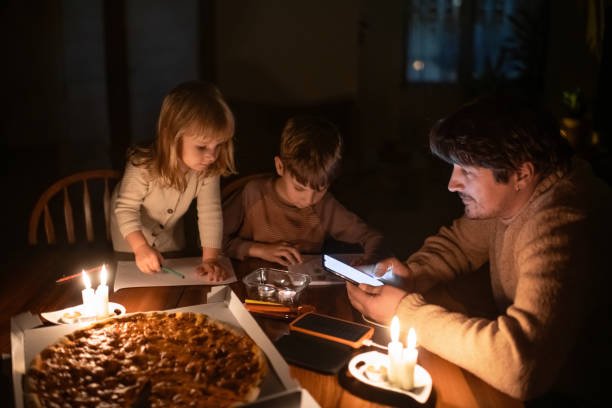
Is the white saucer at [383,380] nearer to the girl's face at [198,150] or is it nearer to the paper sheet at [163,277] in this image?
the paper sheet at [163,277]

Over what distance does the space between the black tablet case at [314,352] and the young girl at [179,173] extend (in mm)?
511

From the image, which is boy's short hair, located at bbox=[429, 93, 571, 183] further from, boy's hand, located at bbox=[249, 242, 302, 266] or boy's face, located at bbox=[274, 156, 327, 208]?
boy's face, located at bbox=[274, 156, 327, 208]

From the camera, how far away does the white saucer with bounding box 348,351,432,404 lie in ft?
3.68

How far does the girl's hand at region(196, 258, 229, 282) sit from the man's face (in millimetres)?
701

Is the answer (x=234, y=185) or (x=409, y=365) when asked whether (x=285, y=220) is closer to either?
(x=234, y=185)

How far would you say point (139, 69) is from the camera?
4.25 m

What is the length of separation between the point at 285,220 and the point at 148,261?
0.67 m

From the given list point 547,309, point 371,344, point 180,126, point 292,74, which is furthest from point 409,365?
point 292,74

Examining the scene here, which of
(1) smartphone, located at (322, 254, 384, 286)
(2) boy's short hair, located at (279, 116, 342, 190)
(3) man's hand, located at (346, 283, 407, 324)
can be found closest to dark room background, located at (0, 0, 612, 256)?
(2) boy's short hair, located at (279, 116, 342, 190)

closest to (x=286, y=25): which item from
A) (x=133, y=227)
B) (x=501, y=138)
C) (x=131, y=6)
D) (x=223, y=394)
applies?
(x=131, y=6)

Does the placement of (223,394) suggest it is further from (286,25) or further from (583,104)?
(286,25)

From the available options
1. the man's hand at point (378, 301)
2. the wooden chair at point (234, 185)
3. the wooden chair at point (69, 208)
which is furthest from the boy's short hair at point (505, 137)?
the wooden chair at point (69, 208)

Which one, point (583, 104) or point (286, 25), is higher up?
point (286, 25)

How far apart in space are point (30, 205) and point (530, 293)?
481 centimetres
